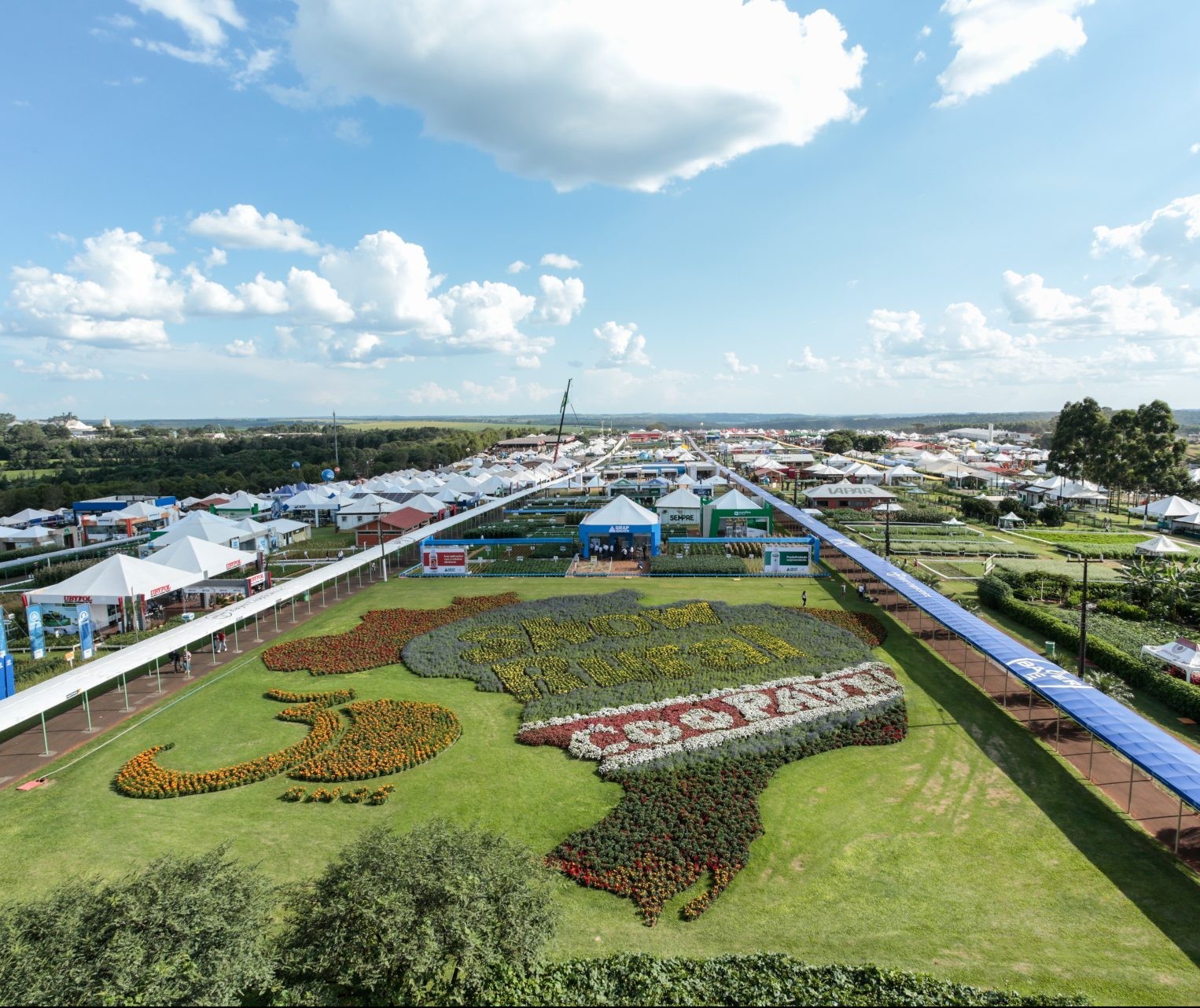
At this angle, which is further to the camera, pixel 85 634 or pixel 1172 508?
pixel 1172 508

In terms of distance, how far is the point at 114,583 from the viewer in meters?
30.7

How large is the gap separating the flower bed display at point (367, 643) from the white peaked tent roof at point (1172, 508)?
184 ft

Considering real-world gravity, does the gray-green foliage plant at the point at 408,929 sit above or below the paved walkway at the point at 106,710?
above

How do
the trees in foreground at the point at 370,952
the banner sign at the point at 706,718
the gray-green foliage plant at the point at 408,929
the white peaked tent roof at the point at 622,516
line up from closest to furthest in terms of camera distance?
the trees in foreground at the point at 370,952, the gray-green foliage plant at the point at 408,929, the banner sign at the point at 706,718, the white peaked tent roof at the point at 622,516

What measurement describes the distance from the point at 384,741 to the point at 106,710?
36.9 ft

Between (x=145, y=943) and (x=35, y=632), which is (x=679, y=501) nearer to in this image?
(x=35, y=632)

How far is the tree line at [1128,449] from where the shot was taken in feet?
197

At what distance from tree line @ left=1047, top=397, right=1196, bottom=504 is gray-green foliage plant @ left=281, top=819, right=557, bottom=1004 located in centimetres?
7054

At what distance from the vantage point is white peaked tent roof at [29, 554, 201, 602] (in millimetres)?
30297

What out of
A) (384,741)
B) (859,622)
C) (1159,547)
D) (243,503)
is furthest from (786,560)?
(243,503)

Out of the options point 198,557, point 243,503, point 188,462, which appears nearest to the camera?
point 198,557

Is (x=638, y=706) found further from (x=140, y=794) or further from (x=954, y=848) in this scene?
(x=140, y=794)

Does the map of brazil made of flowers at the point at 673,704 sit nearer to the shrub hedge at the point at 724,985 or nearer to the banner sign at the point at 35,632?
the shrub hedge at the point at 724,985

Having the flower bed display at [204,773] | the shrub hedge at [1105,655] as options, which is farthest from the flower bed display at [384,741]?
the shrub hedge at [1105,655]
